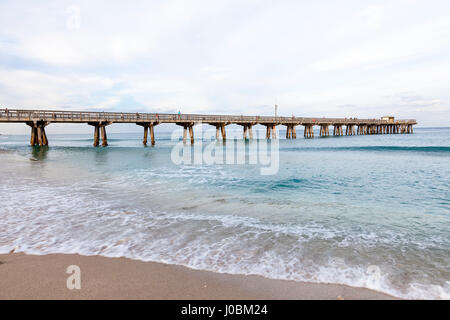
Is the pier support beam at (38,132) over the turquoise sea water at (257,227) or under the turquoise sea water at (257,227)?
over

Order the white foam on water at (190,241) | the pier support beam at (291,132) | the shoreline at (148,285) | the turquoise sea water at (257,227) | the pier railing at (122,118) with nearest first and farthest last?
the shoreline at (148,285), the white foam on water at (190,241), the turquoise sea water at (257,227), the pier railing at (122,118), the pier support beam at (291,132)

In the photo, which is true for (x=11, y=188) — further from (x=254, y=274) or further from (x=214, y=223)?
(x=254, y=274)

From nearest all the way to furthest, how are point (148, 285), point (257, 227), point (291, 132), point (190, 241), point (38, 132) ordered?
1. point (148, 285)
2. point (190, 241)
3. point (257, 227)
4. point (38, 132)
5. point (291, 132)

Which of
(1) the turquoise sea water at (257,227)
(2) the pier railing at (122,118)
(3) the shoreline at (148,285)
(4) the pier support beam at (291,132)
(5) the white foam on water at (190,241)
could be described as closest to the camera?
(3) the shoreline at (148,285)

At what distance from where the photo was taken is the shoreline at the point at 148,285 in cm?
321

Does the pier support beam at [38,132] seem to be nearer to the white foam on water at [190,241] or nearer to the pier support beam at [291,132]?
the white foam on water at [190,241]

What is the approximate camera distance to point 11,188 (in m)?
10.2

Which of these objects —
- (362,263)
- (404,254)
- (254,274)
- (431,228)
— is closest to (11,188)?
(254,274)

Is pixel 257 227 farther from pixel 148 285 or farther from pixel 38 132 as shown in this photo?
pixel 38 132

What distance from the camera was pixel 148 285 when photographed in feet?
11.3

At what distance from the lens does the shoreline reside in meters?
3.21

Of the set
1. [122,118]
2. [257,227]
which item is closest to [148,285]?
[257,227]

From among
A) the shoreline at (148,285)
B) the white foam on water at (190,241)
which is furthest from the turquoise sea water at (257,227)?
the shoreline at (148,285)
